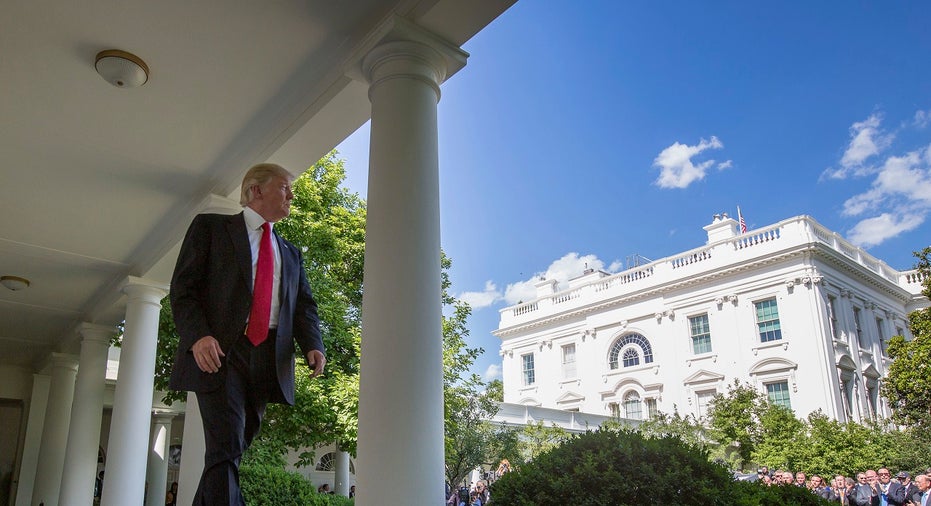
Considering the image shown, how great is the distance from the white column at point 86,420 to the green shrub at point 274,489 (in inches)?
103

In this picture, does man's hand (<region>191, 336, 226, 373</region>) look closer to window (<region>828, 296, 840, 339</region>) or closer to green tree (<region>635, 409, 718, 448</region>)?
green tree (<region>635, 409, 718, 448</region>)

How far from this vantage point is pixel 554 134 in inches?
3036

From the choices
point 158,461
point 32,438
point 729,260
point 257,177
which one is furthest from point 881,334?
point 257,177

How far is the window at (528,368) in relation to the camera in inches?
1448

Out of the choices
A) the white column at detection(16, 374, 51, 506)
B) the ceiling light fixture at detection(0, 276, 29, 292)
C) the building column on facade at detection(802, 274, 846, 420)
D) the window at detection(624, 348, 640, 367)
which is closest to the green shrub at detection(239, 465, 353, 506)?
the ceiling light fixture at detection(0, 276, 29, 292)

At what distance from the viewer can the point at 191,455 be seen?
523cm

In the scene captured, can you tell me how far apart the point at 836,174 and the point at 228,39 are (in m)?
62.1

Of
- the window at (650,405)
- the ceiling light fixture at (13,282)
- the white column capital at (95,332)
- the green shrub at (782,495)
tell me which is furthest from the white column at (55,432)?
the window at (650,405)

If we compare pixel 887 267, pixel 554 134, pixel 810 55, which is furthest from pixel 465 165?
pixel 887 267

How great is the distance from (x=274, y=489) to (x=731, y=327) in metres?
24.1

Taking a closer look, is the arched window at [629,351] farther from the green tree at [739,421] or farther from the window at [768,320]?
the green tree at [739,421]

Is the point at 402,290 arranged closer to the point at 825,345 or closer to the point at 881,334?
the point at 825,345

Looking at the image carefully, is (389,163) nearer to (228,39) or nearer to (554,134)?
(228,39)

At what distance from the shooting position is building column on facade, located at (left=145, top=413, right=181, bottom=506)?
1711 centimetres
